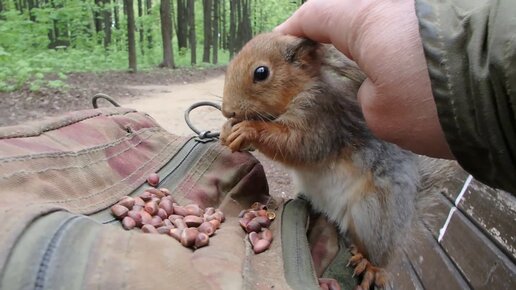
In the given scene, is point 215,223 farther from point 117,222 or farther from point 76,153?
point 76,153

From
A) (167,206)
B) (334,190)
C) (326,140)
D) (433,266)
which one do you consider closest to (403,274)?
(433,266)

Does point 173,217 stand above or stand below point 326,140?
below

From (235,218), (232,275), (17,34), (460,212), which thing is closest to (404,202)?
(460,212)

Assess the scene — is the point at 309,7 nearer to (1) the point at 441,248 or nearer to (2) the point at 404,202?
(2) the point at 404,202

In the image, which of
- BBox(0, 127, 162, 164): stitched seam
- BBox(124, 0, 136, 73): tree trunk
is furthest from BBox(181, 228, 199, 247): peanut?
BBox(124, 0, 136, 73): tree trunk

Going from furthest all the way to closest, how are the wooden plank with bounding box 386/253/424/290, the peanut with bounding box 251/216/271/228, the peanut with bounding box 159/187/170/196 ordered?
the wooden plank with bounding box 386/253/424/290
the peanut with bounding box 159/187/170/196
the peanut with bounding box 251/216/271/228

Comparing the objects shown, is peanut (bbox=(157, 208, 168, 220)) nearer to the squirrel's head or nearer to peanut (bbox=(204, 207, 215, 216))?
peanut (bbox=(204, 207, 215, 216))
